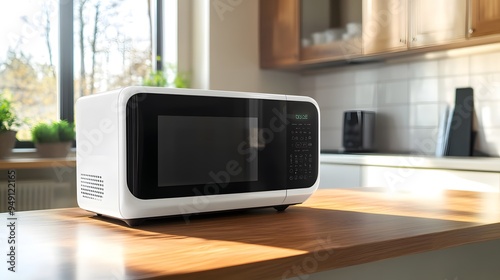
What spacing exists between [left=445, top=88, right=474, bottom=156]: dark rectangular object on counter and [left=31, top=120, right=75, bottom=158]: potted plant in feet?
6.52

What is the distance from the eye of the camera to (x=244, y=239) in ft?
2.54

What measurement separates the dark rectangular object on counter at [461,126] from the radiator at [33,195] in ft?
6.69

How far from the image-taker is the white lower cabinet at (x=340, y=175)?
301 centimetres

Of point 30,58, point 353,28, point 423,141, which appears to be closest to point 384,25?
point 353,28

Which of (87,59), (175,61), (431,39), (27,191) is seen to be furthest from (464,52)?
(27,191)

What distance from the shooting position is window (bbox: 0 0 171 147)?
3.18m

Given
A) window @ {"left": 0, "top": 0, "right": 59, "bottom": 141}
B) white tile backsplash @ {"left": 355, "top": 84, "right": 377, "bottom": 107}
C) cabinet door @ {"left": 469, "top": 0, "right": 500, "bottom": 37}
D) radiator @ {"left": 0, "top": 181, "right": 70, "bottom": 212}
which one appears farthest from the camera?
white tile backsplash @ {"left": 355, "top": 84, "right": 377, "bottom": 107}

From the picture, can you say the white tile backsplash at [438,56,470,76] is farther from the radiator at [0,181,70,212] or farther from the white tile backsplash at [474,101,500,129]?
the radiator at [0,181,70,212]

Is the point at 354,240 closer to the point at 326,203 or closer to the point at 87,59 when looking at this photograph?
the point at 326,203

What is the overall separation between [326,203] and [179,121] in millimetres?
382

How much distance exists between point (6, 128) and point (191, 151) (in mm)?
2218

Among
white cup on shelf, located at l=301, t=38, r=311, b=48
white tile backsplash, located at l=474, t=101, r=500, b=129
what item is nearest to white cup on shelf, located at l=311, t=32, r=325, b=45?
white cup on shelf, located at l=301, t=38, r=311, b=48

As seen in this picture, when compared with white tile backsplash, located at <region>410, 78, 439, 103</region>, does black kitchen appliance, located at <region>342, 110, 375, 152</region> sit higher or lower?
lower

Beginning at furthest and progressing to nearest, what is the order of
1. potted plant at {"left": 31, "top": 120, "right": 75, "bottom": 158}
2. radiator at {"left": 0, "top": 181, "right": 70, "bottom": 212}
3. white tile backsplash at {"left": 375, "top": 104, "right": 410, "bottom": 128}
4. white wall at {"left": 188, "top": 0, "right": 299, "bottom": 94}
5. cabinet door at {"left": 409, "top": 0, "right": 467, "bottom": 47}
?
1. white wall at {"left": 188, "top": 0, "right": 299, "bottom": 94}
2. white tile backsplash at {"left": 375, "top": 104, "right": 410, "bottom": 128}
3. potted plant at {"left": 31, "top": 120, "right": 75, "bottom": 158}
4. radiator at {"left": 0, "top": 181, "right": 70, "bottom": 212}
5. cabinet door at {"left": 409, "top": 0, "right": 467, "bottom": 47}
